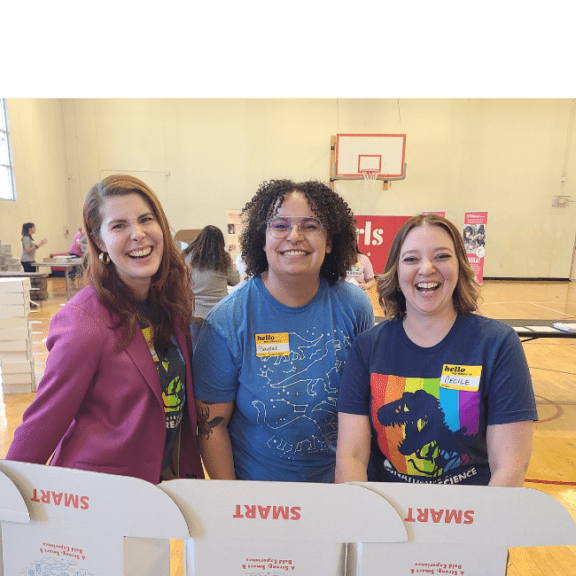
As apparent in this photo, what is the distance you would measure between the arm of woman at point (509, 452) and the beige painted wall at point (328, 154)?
11.4 m

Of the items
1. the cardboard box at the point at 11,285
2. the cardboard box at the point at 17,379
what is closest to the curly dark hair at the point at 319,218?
the cardboard box at the point at 11,285

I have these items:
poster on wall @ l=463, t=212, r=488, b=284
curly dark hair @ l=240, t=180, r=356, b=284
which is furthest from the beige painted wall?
curly dark hair @ l=240, t=180, r=356, b=284

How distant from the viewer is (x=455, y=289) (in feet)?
3.66

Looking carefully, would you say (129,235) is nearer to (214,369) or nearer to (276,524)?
(214,369)

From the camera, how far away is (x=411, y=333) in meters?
1.09

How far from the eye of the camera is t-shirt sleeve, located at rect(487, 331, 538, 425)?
0.95m

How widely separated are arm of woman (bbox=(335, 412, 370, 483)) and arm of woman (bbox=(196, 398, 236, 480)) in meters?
0.35

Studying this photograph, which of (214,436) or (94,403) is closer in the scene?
(94,403)

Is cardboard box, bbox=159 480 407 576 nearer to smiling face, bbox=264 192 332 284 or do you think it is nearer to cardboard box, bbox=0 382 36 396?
smiling face, bbox=264 192 332 284

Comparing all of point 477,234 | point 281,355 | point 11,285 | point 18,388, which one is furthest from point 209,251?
point 477,234

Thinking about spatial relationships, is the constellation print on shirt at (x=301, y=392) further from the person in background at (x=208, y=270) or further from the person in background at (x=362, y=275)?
the person in background at (x=362, y=275)

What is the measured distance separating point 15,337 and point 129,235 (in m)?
3.49
